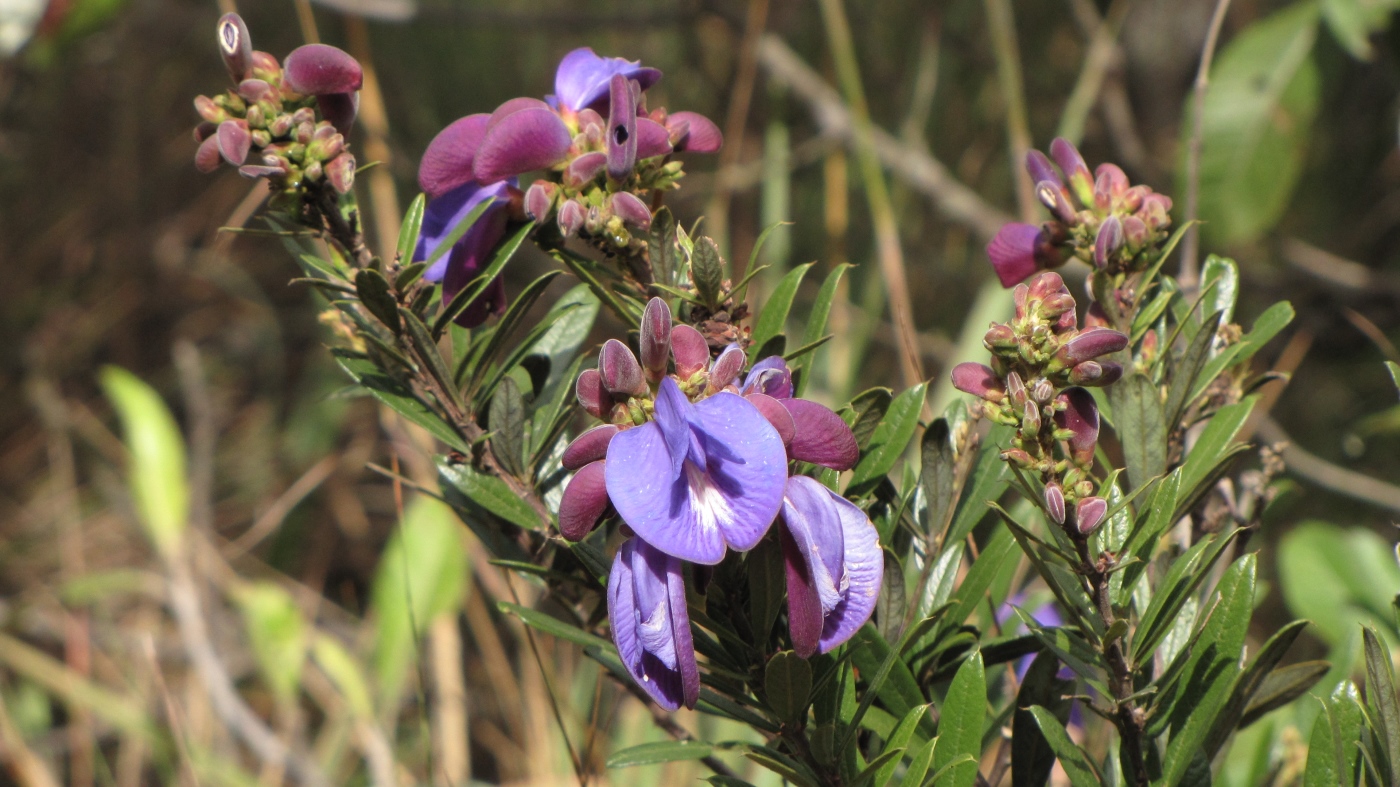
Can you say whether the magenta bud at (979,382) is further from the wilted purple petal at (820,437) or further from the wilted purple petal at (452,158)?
the wilted purple petal at (452,158)

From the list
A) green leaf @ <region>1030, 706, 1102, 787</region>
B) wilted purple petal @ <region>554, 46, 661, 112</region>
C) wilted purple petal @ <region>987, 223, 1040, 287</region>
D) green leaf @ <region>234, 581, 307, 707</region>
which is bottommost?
green leaf @ <region>234, 581, 307, 707</region>

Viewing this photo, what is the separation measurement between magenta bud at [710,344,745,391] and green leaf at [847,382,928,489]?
9 centimetres

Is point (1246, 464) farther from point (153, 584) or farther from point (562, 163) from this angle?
point (153, 584)

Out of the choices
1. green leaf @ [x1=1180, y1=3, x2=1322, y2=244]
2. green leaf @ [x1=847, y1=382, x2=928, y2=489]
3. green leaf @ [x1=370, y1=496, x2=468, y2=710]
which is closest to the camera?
green leaf @ [x1=847, y1=382, x2=928, y2=489]

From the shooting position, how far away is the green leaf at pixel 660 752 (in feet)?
1.33

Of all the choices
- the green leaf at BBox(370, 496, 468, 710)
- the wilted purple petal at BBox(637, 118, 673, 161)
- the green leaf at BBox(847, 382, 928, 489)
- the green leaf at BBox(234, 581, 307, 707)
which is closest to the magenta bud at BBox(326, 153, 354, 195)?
the wilted purple petal at BBox(637, 118, 673, 161)

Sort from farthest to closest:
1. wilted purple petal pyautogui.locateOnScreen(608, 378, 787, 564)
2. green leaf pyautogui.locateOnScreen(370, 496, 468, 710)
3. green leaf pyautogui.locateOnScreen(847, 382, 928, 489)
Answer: green leaf pyautogui.locateOnScreen(370, 496, 468, 710), green leaf pyautogui.locateOnScreen(847, 382, 928, 489), wilted purple petal pyautogui.locateOnScreen(608, 378, 787, 564)

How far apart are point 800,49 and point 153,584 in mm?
1445

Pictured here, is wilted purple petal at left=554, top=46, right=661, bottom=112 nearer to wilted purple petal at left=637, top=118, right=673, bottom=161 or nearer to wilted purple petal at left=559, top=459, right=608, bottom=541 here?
wilted purple petal at left=637, top=118, right=673, bottom=161

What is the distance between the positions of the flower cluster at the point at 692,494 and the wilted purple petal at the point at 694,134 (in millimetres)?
119

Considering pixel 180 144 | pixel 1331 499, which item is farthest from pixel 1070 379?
pixel 180 144

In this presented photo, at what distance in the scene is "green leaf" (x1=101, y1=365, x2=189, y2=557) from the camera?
1.48 meters

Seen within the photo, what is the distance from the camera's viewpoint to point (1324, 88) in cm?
127

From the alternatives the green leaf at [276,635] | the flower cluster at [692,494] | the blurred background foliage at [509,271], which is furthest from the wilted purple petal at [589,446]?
the green leaf at [276,635]
